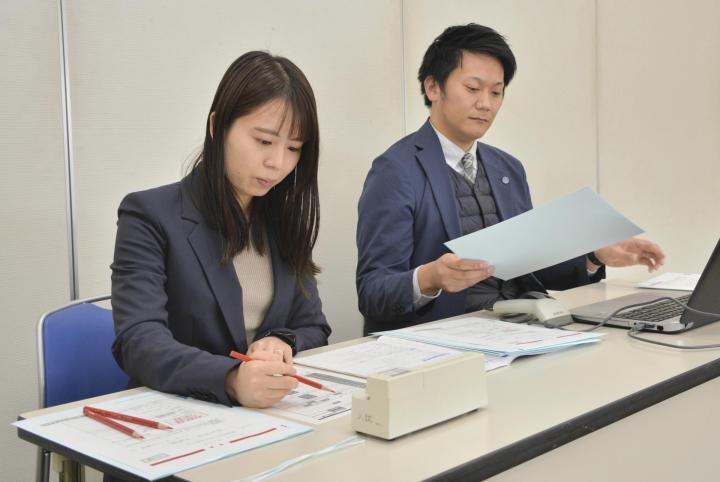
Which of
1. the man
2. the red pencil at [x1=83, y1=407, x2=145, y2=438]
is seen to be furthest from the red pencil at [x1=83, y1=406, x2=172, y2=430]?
the man

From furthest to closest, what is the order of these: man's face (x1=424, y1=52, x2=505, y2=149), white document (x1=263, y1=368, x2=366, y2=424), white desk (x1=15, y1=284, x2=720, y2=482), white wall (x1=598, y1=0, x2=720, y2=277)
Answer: white wall (x1=598, y1=0, x2=720, y2=277) < man's face (x1=424, y1=52, x2=505, y2=149) < white document (x1=263, y1=368, x2=366, y2=424) < white desk (x1=15, y1=284, x2=720, y2=482)

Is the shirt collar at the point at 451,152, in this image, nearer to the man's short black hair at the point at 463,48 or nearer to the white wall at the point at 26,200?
the man's short black hair at the point at 463,48

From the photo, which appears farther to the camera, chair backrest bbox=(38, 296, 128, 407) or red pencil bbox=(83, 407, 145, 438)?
chair backrest bbox=(38, 296, 128, 407)

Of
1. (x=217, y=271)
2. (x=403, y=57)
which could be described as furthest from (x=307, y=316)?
(x=403, y=57)

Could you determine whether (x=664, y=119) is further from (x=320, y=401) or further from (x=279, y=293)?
(x=320, y=401)

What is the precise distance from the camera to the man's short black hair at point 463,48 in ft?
7.28

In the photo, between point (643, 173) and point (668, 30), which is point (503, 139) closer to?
point (643, 173)

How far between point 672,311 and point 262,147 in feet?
3.37

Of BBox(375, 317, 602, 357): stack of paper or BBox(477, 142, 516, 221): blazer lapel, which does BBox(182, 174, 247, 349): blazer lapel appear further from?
BBox(477, 142, 516, 221): blazer lapel

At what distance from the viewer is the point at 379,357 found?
1.36 m

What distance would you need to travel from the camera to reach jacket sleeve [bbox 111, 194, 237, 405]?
43.8 inches

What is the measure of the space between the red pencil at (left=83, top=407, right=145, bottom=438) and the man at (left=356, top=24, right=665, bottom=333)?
36.5 inches

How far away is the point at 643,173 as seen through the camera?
410 cm

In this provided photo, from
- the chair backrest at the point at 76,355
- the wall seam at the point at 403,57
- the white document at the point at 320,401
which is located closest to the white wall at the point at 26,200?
the chair backrest at the point at 76,355
